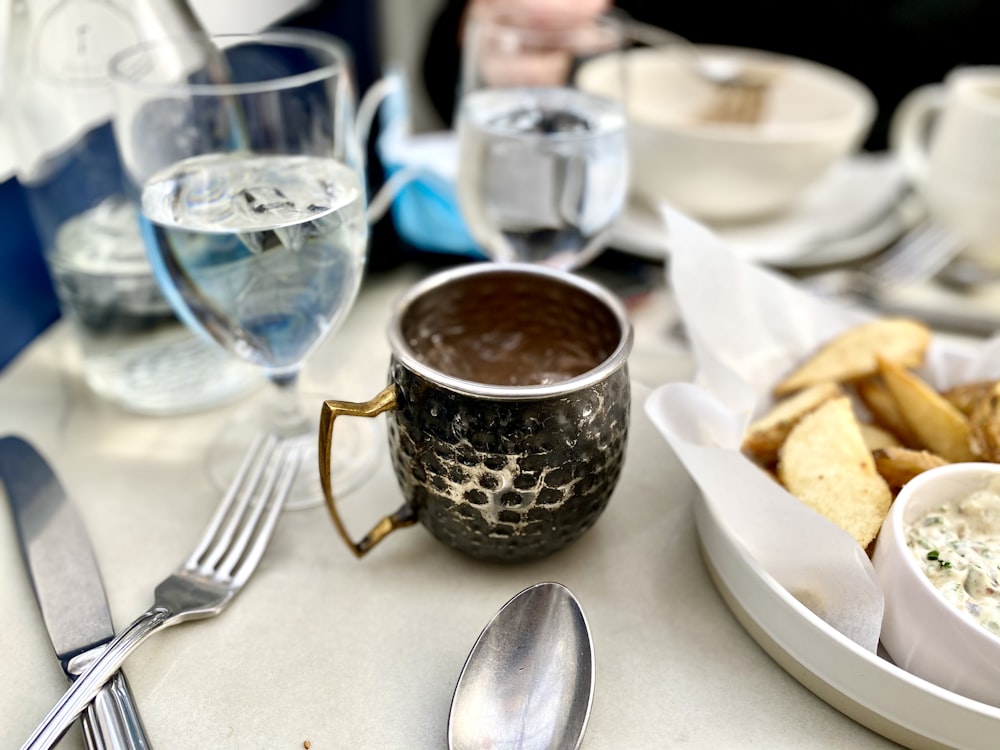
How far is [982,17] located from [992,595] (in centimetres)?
142

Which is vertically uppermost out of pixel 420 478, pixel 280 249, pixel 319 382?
pixel 280 249

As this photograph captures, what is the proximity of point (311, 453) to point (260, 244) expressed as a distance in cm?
21

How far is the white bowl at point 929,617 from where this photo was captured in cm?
Answer: 43

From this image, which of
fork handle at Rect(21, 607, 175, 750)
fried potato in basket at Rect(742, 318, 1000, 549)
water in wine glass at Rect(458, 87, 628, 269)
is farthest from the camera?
water in wine glass at Rect(458, 87, 628, 269)

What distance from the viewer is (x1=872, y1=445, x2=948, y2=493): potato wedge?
1.78 ft

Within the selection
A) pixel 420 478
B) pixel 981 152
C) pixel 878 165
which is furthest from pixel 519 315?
pixel 878 165

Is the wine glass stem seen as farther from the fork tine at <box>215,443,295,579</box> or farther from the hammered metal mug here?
the hammered metal mug

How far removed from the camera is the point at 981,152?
911mm

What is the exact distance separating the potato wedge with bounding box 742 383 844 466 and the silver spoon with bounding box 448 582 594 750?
19 centimetres

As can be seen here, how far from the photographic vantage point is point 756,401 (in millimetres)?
627

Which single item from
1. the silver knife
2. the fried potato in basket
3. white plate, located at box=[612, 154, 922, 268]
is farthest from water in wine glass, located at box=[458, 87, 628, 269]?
the silver knife

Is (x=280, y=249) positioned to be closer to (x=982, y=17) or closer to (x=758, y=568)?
(x=758, y=568)

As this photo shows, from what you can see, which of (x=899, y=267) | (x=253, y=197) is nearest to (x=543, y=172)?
(x=253, y=197)

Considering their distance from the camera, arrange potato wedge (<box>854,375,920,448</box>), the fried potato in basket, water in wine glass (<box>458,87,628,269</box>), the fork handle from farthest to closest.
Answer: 1. water in wine glass (<box>458,87,628,269</box>)
2. potato wedge (<box>854,375,920,448</box>)
3. the fried potato in basket
4. the fork handle
